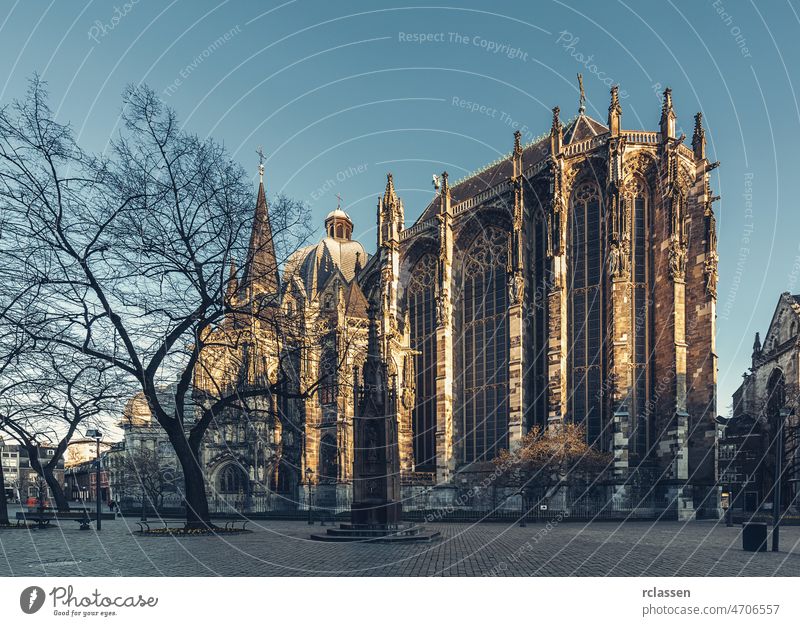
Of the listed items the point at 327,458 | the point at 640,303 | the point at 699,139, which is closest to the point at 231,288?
the point at 640,303

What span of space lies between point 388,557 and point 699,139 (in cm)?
3353

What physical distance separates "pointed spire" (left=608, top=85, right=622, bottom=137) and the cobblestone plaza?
946 inches

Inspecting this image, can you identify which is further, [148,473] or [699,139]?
[148,473]

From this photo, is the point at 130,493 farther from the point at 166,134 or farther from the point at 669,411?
the point at 166,134

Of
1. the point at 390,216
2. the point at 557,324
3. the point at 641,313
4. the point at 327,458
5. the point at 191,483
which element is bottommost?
the point at 327,458

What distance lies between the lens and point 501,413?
41.8m

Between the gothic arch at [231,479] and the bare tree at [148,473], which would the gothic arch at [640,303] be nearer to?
the gothic arch at [231,479]

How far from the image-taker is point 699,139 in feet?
125

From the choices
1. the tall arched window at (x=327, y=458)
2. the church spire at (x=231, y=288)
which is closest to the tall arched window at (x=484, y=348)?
the tall arched window at (x=327, y=458)

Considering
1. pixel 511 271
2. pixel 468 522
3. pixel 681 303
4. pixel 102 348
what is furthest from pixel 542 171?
pixel 102 348

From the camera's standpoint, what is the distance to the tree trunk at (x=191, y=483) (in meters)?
18.7

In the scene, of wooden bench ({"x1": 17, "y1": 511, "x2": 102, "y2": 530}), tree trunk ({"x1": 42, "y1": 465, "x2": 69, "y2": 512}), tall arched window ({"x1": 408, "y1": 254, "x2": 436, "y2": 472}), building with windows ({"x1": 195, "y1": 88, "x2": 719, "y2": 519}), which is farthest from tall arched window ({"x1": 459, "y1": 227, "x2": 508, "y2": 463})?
tree trunk ({"x1": 42, "y1": 465, "x2": 69, "y2": 512})

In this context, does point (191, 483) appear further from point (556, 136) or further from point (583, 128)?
point (583, 128)

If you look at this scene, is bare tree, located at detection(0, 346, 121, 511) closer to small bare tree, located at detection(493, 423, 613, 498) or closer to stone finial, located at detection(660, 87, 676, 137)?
small bare tree, located at detection(493, 423, 613, 498)
